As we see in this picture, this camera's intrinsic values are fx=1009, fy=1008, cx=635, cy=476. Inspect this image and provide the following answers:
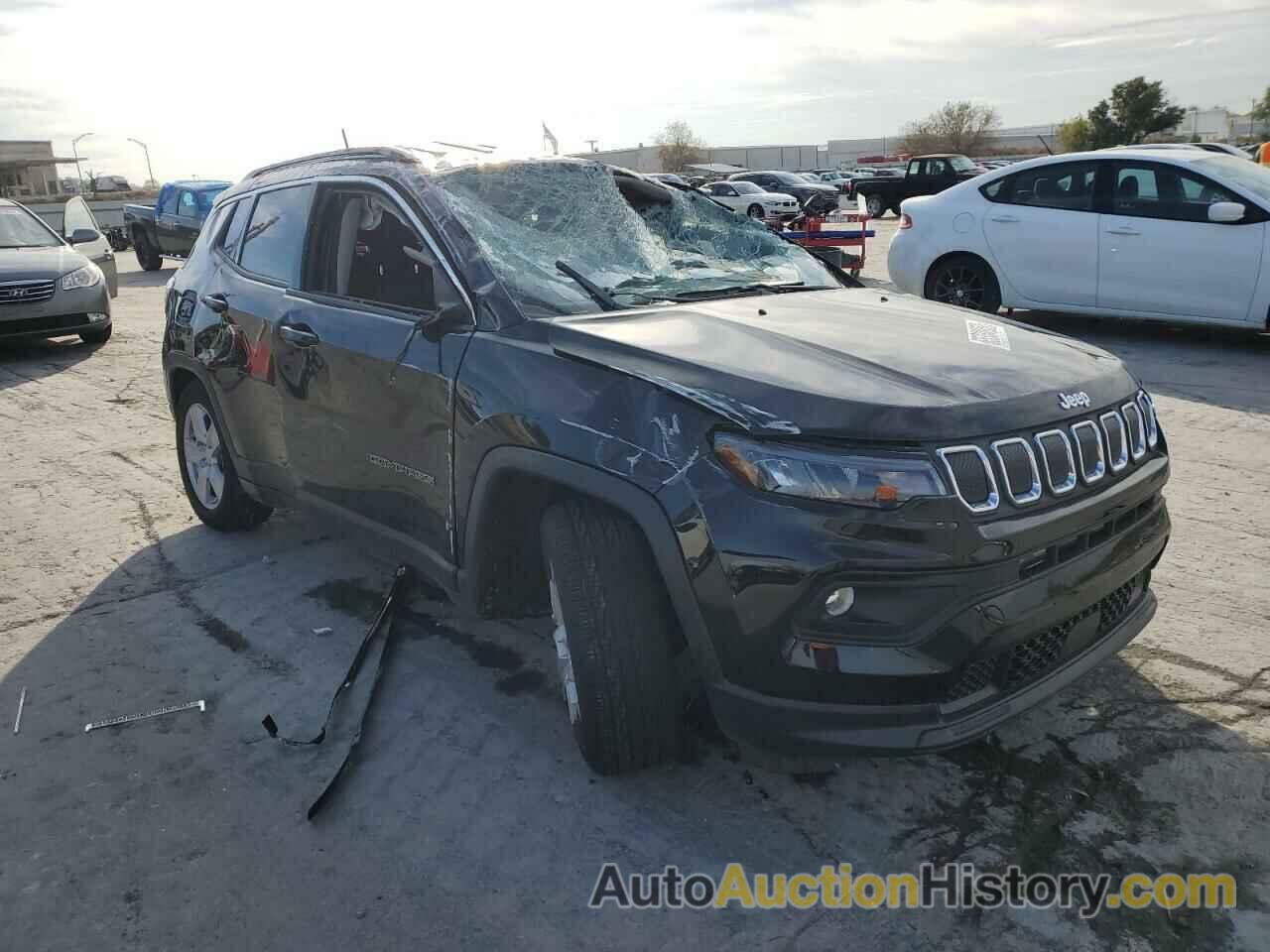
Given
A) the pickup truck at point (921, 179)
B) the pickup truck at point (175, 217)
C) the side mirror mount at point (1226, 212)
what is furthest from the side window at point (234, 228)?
the pickup truck at point (921, 179)

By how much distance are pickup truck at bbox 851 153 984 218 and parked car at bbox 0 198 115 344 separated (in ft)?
76.0

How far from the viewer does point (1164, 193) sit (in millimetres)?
8133

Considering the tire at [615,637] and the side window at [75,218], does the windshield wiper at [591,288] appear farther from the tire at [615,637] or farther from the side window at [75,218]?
the side window at [75,218]

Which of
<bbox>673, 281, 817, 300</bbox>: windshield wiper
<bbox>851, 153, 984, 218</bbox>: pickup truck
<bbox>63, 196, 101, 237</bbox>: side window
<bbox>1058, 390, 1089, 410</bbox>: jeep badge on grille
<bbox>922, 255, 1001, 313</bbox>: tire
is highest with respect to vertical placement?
<bbox>851, 153, 984, 218</bbox>: pickup truck

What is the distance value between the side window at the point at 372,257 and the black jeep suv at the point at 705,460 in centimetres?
1

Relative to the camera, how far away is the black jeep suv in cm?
231

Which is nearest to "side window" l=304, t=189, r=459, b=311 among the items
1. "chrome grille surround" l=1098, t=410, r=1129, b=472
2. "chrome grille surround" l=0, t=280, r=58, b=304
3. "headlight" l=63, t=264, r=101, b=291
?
"chrome grille surround" l=1098, t=410, r=1129, b=472

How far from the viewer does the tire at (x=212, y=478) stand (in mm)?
4754

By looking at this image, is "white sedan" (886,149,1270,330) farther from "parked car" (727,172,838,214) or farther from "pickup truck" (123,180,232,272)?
"parked car" (727,172,838,214)

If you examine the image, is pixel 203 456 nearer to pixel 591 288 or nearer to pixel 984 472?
pixel 591 288

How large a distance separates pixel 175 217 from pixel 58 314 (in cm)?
823

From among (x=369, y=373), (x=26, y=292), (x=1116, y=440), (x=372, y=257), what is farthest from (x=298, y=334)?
(x=26, y=292)

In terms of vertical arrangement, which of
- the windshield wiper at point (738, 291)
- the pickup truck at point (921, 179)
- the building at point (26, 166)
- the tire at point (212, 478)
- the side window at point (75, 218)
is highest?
the building at point (26, 166)

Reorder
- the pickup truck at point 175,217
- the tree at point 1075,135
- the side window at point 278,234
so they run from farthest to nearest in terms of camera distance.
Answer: the tree at point 1075,135
the pickup truck at point 175,217
the side window at point 278,234
